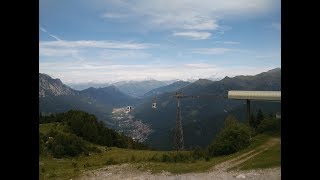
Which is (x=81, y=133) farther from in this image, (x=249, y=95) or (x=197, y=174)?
(x=197, y=174)

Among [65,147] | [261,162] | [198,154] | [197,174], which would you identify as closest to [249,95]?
[198,154]

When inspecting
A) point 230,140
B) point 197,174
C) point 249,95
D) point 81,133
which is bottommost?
point 81,133

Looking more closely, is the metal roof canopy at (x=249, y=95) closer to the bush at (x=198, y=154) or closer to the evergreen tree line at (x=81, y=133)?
the bush at (x=198, y=154)

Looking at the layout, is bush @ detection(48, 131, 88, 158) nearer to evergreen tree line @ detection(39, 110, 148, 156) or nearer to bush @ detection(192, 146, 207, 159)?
evergreen tree line @ detection(39, 110, 148, 156)

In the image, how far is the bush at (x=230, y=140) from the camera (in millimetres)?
20562

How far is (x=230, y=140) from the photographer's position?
20.8 m

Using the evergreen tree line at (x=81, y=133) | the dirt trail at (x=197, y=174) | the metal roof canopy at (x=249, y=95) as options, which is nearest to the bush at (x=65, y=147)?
the evergreen tree line at (x=81, y=133)

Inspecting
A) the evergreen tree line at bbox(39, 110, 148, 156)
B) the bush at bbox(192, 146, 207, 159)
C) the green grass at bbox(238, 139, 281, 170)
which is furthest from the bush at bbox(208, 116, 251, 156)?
the evergreen tree line at bbox(39, 110, 148, 156)

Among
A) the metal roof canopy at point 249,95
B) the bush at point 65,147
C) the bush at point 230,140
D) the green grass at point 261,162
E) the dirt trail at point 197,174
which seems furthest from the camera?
the bush at point 65,147
